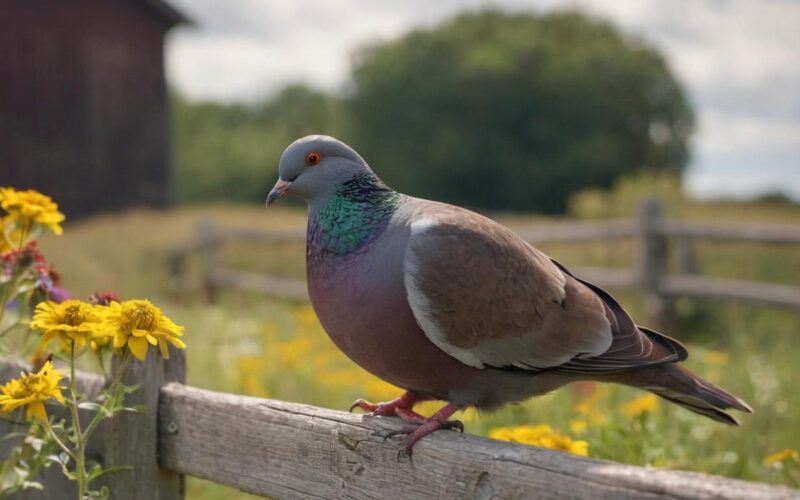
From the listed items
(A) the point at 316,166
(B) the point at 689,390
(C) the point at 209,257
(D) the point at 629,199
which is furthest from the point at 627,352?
(D) the point at 629,199

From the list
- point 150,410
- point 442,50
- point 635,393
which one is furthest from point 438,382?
point 442,50

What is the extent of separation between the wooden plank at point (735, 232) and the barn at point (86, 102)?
21.0 feet

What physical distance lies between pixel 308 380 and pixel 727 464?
7.09 feet

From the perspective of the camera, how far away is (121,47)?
455 inches

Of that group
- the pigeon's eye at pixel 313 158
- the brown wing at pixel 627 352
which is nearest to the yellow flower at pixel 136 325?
the pigeon's eye at pixel 313 158

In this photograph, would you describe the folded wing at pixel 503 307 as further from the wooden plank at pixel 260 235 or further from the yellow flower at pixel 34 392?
the wooden plank at pixel 260 235

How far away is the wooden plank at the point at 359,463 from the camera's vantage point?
159cm

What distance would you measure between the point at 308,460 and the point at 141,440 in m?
0.55

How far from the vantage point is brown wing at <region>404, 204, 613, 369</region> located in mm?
2049

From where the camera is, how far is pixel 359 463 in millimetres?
2074

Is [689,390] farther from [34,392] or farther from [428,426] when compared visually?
[34,392]

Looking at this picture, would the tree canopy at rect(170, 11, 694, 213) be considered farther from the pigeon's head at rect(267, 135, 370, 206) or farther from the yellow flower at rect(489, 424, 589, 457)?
the pigeon's head at rect(267, 135, 370, 206)

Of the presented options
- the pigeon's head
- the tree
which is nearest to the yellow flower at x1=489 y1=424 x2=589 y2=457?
the pigeon's head

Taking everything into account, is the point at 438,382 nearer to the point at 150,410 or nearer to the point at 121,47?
the point at 150,410
